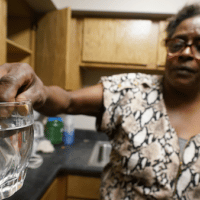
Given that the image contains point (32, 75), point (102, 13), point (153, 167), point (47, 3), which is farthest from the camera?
point (102, 13)

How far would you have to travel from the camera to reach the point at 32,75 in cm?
40

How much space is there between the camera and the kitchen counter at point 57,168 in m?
0.84

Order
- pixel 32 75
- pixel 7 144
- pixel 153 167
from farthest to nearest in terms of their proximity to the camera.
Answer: pixel 153 167 → pixel 32 75 → pixel 7 144

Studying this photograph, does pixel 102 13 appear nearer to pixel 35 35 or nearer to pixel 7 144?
pixel 35 35

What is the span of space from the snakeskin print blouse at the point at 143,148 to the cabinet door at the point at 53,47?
0.64 meters

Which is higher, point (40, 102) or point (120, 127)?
point (40, 102)

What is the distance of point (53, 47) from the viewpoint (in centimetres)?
132

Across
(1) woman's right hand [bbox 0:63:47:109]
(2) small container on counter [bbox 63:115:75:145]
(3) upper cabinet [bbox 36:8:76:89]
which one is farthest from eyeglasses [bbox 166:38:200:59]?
(2) small container on counter [bbox 63:115:75:145]

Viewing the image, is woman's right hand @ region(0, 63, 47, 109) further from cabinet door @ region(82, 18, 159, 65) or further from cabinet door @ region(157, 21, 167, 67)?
cabinet door @ region(157, 21, 167, 67)

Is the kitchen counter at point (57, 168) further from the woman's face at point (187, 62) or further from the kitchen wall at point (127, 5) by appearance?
the kitchen wall at point (127, 5)

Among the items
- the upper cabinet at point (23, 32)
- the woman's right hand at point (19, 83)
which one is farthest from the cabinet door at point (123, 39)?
the woman's right hand at point (19, 83)

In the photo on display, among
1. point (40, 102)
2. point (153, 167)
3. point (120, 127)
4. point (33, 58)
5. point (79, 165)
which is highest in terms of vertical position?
point (33, 58)

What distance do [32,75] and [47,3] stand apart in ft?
3.47

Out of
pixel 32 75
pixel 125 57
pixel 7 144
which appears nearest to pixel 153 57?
pixel 125 57
